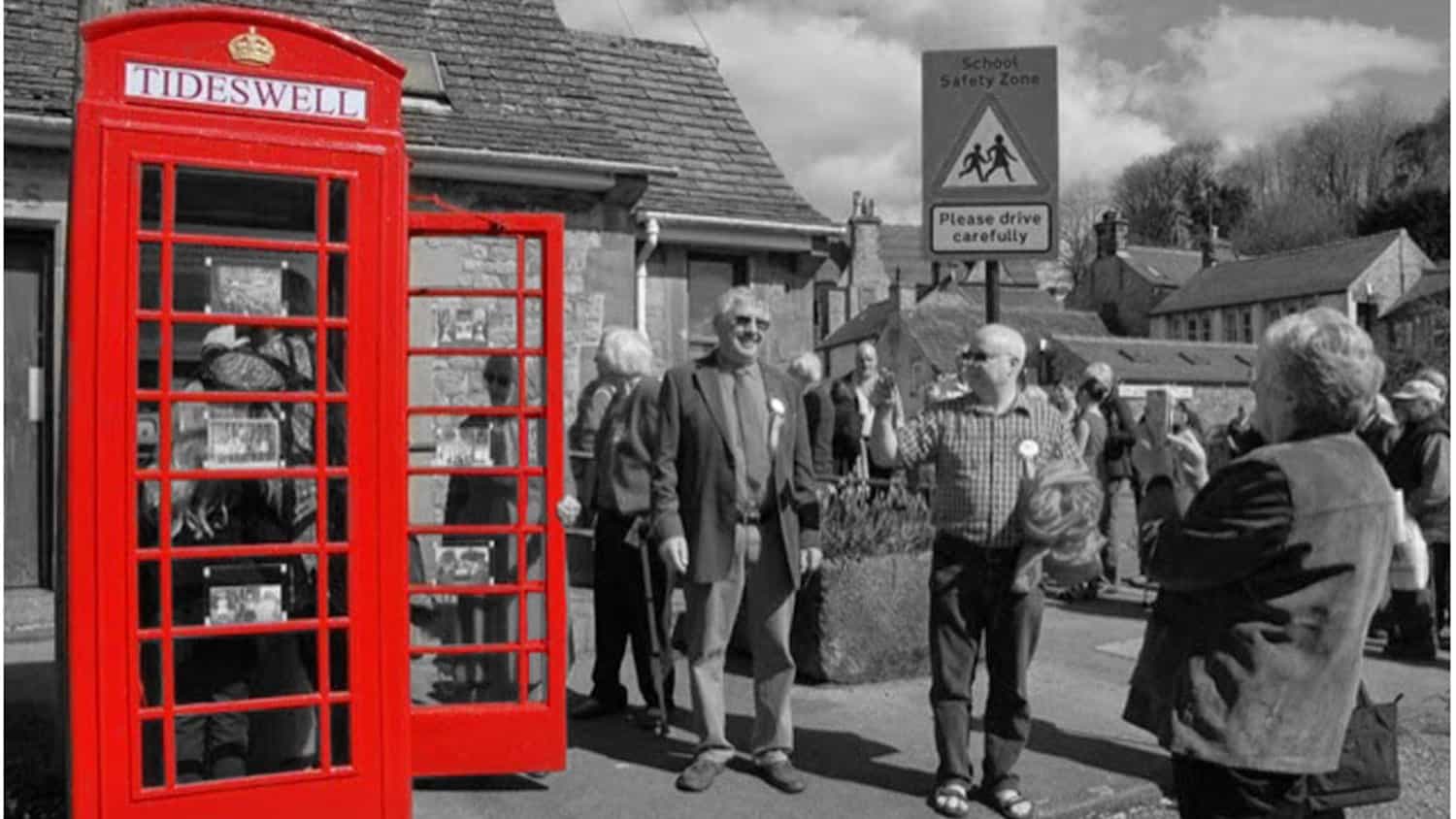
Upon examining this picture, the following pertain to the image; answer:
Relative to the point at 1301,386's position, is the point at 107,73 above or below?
above

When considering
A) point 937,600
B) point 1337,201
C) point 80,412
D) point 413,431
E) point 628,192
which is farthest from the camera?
point 1337,201

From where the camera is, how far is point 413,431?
341 inches

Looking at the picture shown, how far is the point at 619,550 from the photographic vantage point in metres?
6.17

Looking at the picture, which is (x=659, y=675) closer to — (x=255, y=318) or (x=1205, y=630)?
(x=255, y=318)

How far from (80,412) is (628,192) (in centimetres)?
784

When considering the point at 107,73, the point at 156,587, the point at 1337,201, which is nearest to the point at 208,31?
the point at 107,73

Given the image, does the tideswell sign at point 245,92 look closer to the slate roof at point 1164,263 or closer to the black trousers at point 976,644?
the black trousers at point 976,644

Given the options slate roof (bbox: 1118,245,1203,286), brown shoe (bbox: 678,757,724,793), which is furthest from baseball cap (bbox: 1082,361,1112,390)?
slate roof (bbox: 1118,245,1203,286)

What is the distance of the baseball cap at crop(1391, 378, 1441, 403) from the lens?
7.88 meters

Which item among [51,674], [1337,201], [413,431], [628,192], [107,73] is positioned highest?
[1337,201]

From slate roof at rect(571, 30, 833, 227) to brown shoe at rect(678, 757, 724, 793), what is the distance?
8031mm

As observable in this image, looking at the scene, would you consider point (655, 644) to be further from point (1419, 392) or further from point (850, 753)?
point (1419, 392)

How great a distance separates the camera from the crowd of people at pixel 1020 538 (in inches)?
116

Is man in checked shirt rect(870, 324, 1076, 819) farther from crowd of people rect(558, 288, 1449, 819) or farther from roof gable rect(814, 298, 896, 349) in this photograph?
roof gable rect(814, 298, 896, 349)
